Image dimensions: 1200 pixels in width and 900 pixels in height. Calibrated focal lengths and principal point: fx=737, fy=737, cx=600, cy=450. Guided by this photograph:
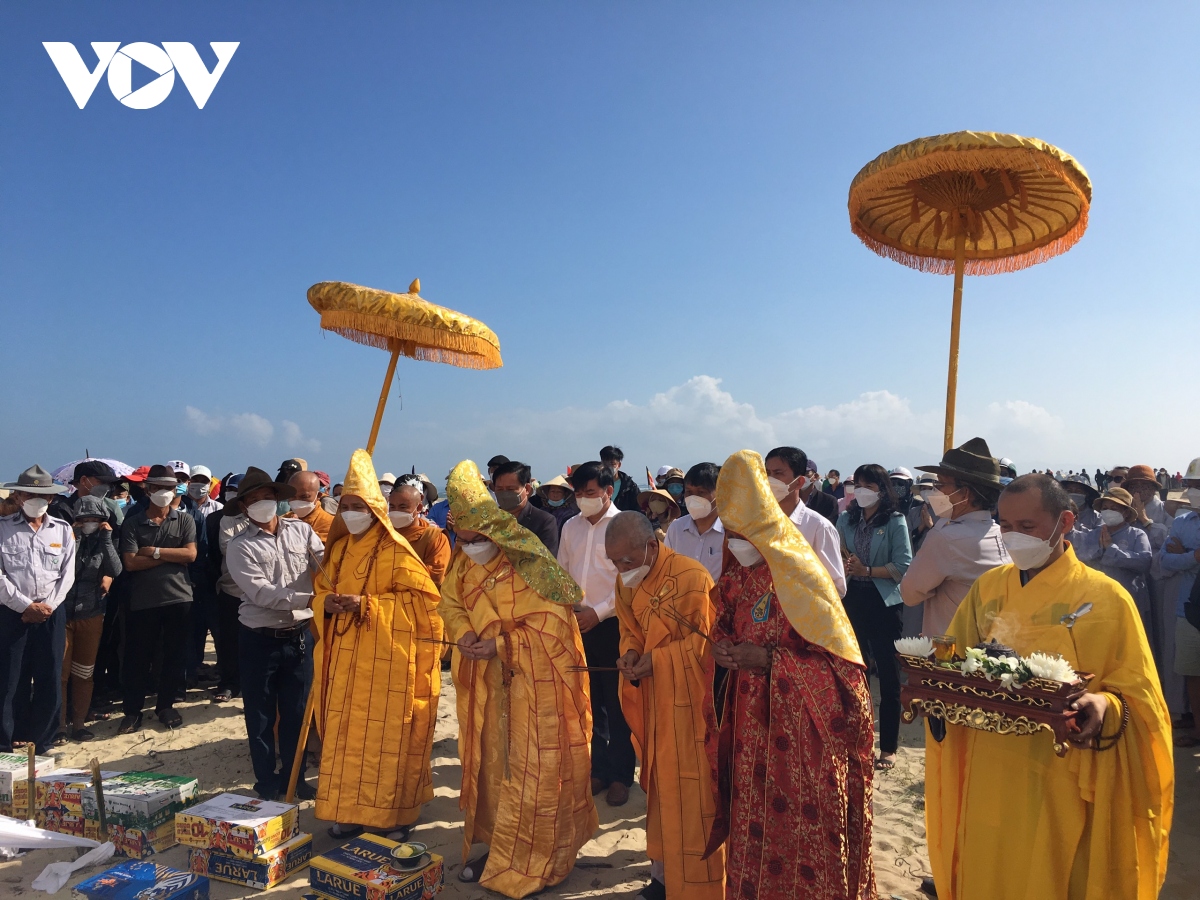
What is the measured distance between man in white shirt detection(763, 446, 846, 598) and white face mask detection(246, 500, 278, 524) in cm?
383

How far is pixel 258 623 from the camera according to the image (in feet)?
18.4

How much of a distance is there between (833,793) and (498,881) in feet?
7.15

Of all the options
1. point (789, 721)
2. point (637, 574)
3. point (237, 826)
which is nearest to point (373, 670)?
point (237, 826)

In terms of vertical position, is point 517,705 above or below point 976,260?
below

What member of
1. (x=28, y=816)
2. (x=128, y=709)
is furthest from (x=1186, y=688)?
(x=128, y=709)

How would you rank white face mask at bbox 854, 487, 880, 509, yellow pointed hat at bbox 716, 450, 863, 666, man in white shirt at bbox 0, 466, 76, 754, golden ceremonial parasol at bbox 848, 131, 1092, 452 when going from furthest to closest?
white face mask at bbox 854, 487, 880, 509 → man in white shirt at bbox 0, 466, 76, 754 → golden ceremonial parasol at bbox 848, 131, 1092, 452 → yellow pointed hat at bbox 716, 450, 863, 666

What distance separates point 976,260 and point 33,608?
8.78 m

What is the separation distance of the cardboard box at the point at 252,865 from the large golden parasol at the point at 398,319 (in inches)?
115

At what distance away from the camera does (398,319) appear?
19.3 feet

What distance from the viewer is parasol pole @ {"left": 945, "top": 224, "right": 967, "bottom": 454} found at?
5957 mm

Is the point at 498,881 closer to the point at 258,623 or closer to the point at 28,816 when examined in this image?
the point at 258,623

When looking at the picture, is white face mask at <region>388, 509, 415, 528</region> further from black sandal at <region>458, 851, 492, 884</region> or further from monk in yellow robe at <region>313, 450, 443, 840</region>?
black sandal at <region>458, 851, 492, 884</region>

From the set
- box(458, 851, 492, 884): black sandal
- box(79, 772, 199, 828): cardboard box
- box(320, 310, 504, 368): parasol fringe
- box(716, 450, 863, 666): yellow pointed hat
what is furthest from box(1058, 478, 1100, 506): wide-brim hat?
box(79, 772, 199, 828): cardboard box

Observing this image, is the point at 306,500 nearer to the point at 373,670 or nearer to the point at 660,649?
the point at 373,670
